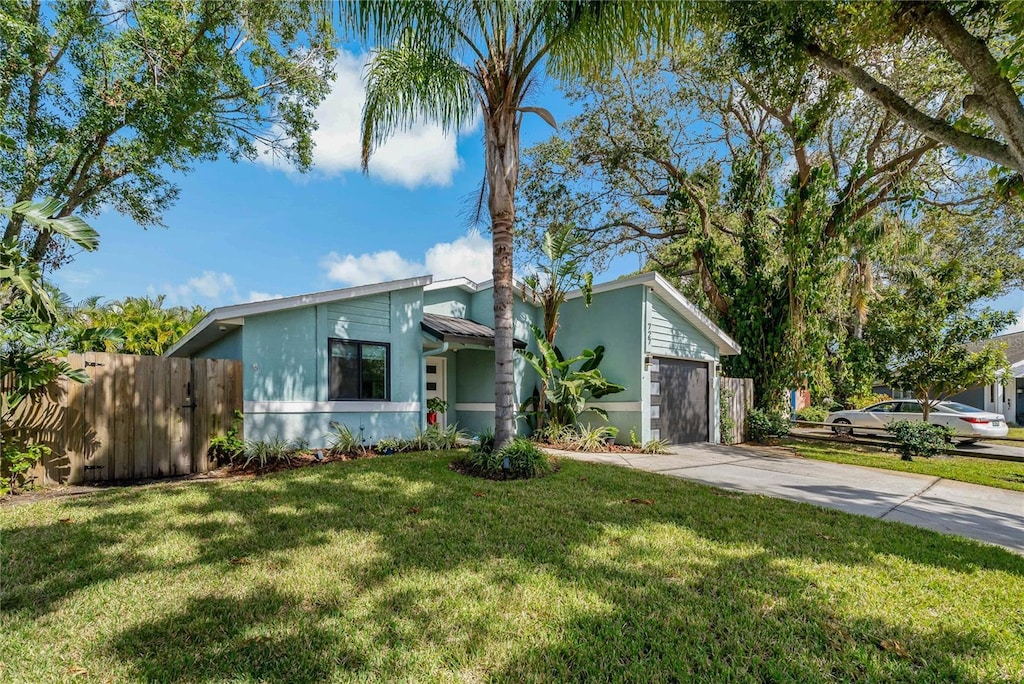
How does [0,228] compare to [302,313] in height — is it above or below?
above

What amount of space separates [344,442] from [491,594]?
665 centimetres

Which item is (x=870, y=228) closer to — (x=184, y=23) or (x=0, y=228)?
(x=184, y=23)

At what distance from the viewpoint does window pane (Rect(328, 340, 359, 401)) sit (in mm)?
9547

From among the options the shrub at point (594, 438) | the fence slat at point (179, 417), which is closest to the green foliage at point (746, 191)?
the shrub at point (594, 438)

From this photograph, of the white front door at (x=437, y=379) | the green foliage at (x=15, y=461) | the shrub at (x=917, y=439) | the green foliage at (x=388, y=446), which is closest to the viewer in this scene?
the green foliage at (x=15, y=461)

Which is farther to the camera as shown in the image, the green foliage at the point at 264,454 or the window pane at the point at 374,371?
the window pane at the point at 374,371

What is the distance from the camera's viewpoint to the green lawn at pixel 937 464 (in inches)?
331

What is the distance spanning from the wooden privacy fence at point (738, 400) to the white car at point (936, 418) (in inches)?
123

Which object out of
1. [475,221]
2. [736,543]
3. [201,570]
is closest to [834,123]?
[475,221]

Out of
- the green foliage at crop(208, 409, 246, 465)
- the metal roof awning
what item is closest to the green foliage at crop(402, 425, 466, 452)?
the metal roof awning

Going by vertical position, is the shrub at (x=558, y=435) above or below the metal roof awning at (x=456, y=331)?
below

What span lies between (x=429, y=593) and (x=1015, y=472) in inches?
475

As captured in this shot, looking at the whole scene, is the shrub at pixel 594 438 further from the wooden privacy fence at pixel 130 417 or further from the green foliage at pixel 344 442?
the wooden privacy fence at pixel 130 417

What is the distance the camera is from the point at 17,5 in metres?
8.12
